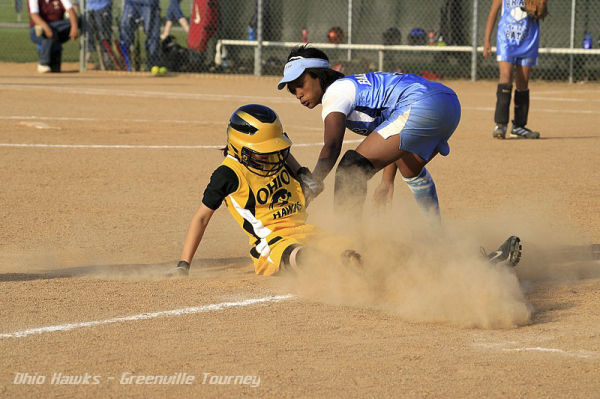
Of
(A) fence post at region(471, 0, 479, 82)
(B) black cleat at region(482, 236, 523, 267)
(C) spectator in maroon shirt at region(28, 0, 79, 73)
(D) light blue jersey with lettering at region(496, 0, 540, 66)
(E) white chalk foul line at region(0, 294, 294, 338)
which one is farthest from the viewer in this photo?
(C) spectator in maroon shirt at region(28, 0, 79, 73)

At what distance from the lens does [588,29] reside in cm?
1977

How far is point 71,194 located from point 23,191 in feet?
1.41

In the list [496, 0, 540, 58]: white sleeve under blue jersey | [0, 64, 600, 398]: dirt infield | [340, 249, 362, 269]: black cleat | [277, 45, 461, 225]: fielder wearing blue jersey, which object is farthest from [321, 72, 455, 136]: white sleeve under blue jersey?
[496, 0, 540, 58]: white sleeve under blue jersey

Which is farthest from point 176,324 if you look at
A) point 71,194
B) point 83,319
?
point 71,194

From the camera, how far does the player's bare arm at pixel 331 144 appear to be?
17.9 feet

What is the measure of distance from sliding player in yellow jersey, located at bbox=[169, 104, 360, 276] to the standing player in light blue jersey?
6.83 m

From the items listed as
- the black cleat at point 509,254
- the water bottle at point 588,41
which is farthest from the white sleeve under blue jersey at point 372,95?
the water bottle at point 588,41

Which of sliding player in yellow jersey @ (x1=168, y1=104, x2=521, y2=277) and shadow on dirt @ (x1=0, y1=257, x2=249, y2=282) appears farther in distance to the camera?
shadow on dirt @ (x1=0, y1=257, x2=249, y2=282)

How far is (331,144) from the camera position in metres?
5.47

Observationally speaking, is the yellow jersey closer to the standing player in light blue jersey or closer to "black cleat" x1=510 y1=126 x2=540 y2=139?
the standing player in light blue jersey

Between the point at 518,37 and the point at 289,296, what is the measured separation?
24.9 ft

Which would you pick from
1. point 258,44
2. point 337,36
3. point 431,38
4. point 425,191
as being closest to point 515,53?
point 425,191

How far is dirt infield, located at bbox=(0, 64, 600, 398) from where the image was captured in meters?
3.91

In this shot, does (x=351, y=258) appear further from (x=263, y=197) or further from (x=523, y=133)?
(x=523, y=133)
